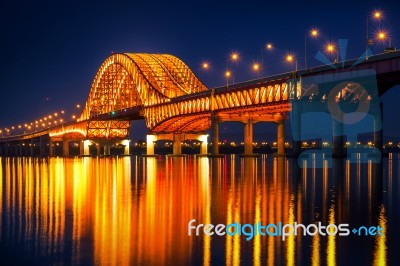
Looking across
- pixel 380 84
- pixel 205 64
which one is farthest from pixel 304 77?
pixel 205 64

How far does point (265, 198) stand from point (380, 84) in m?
61.6

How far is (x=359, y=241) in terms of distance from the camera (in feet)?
65.9

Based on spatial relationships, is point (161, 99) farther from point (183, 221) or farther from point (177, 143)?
→ point (183, 221)

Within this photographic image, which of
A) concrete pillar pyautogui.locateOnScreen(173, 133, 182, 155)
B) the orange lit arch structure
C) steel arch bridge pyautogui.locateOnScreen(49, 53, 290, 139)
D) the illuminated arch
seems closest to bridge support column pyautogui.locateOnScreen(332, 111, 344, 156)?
steel arch bridge pyautogui.locateOnScreen(49, 53, 290, 139)

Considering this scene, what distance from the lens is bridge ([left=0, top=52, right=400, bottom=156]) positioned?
94500 millimetres

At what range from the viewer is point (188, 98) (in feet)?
438

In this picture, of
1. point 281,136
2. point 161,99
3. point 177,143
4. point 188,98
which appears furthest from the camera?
point 177,143

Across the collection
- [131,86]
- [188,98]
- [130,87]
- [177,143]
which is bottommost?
[177,143]

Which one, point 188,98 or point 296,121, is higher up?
point 188,98

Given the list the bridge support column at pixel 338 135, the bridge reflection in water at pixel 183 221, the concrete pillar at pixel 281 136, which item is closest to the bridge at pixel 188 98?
the concrete pillar at pixel 281 136

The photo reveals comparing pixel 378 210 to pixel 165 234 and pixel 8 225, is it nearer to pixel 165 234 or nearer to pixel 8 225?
pixel 165 234

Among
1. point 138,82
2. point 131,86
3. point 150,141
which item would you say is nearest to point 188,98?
point 150,141

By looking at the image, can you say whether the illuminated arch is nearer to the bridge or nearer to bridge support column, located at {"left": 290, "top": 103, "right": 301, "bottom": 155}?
the bridge

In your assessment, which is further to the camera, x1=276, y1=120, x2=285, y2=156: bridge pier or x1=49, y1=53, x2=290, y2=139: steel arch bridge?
x1=276, y1=120, x2=285, y2=156: bridge pier
